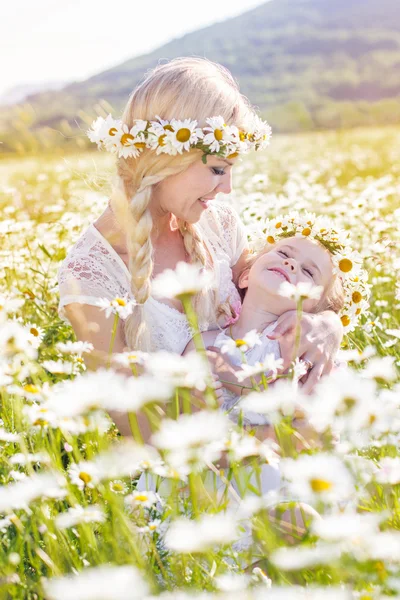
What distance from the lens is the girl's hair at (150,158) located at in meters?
2.68

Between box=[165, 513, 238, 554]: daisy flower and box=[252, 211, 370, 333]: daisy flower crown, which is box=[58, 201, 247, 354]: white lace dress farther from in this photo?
box=[165, 513, 238, 554]: daisy flower

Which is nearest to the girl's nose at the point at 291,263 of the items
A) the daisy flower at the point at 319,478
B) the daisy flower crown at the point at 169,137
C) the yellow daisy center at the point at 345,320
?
the yellow daisy center at the point at 345,320

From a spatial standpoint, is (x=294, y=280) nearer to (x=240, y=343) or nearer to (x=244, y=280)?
(x=244, y=280)

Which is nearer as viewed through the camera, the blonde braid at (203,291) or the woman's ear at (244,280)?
the blonde braid at (203,291)

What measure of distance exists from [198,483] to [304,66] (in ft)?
409

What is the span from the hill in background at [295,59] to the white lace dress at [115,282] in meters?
28.4

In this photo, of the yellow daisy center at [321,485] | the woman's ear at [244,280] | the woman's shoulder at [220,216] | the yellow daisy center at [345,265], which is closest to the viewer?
the yellow daisy center at [321,485]

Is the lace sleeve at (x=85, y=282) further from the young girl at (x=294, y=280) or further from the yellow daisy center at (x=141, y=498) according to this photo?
the yellow daisy center at (x=141, y=498)

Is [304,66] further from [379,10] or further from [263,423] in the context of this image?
[263,423]

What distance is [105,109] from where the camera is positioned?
338 cm

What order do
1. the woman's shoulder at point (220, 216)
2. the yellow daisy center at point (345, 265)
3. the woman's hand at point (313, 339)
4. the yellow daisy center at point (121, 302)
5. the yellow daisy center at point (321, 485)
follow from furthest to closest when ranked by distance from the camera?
the woman's shoulder at point (220, 216) < the yellow daisy center at point (345, 265) < the woman's hand at point (313, 339) < the yellow daisy center at point (121, 302) < the yellow daisy center at point (321, 485)

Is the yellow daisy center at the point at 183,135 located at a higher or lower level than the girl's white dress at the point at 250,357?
higher

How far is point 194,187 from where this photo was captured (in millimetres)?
2738

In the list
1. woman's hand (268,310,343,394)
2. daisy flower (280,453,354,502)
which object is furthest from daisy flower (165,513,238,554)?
woman's hand (268,310,343,394)
